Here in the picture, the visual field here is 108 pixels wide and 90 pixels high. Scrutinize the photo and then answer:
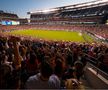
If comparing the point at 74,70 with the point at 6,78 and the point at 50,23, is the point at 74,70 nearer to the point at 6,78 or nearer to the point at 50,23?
the point at 6,78

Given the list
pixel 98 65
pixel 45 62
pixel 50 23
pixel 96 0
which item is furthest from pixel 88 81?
pixel 50 23

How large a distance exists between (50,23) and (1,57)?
125 m

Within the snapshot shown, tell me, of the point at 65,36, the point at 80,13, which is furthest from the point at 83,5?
the point at 65,36

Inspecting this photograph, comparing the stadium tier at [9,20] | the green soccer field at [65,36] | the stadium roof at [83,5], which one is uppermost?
the stadium roof at [83,5]

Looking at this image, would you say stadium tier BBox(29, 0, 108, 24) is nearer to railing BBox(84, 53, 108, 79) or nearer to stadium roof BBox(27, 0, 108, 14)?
stadium roof BBox(27, 0, 108, 14)

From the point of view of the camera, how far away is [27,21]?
522 ft

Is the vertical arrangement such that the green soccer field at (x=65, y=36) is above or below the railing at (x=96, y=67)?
below

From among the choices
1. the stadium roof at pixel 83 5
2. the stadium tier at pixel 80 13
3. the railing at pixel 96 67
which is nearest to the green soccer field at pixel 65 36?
the stadium tier at pixel 80 13

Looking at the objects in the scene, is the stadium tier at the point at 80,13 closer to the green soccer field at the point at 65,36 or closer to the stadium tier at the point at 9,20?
the stadium tier at the point at 9,20

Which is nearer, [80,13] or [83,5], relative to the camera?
[83,5]

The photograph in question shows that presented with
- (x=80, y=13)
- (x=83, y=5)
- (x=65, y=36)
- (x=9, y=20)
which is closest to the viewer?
(x=65, y=36)

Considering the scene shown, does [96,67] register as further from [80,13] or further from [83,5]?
[80,13]

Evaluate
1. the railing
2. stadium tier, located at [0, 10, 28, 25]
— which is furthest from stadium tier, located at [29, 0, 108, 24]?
the railing

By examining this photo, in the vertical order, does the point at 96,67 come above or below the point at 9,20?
above
